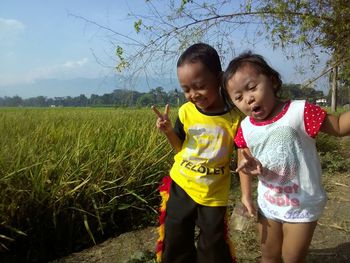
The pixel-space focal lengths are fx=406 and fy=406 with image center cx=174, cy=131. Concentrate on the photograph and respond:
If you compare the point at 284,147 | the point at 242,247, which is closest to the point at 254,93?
the point at 284,147

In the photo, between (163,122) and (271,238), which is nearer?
(271,238)

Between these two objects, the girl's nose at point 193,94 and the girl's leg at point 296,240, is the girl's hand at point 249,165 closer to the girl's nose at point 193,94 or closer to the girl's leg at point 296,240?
the girl's leg at point 296,240

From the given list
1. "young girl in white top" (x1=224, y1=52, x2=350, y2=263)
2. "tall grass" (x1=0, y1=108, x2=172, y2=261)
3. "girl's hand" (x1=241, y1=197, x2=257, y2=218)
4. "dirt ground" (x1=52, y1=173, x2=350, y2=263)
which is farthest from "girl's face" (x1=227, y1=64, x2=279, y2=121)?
"tall grass" (x1=0, y1=108, x2=172, y2=261)

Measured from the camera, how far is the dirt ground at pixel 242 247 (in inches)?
108

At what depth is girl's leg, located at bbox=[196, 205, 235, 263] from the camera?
2205 millimetres

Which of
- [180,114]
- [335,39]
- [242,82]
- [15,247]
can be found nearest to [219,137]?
[180,114]

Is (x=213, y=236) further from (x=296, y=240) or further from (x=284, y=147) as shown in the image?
(x=284, y=147)

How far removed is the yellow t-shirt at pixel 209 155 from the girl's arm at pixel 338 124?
55 cm

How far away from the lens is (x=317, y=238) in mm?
3064

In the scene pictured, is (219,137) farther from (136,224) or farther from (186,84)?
(136,224)

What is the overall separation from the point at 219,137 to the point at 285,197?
519 millimetres

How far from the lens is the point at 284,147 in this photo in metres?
1.76

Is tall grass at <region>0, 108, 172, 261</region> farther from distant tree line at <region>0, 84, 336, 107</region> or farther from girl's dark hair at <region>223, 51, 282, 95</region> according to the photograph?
girl's dark hair at <region>223, 51, 282, 95</region>

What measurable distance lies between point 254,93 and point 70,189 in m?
1.90
